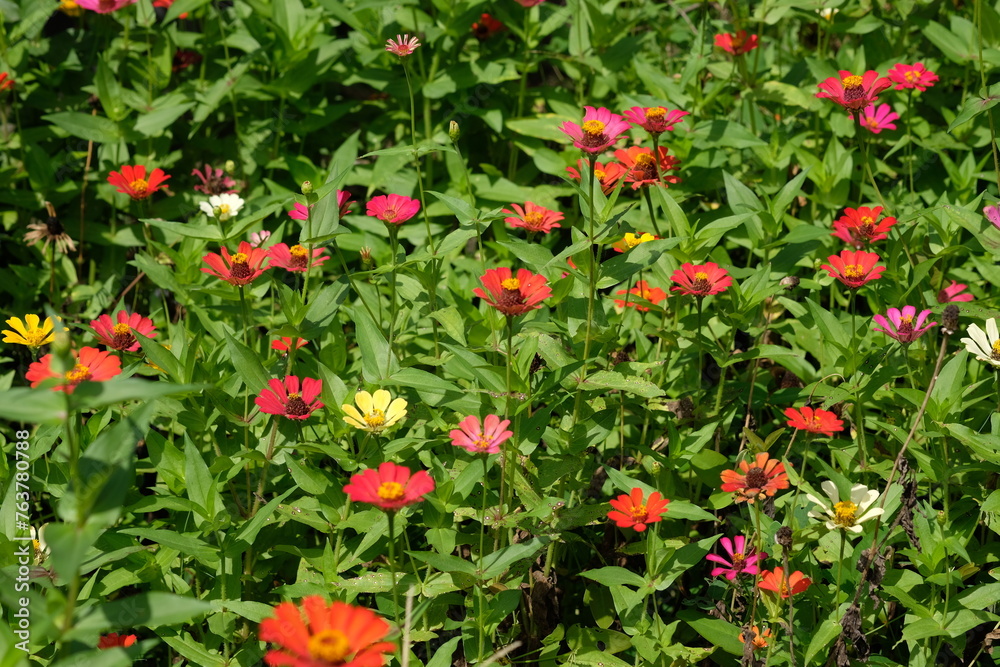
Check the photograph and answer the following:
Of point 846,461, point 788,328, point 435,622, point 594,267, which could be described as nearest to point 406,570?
point 435,622

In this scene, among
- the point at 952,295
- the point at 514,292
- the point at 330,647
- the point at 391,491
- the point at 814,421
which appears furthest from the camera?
the point at 952,295

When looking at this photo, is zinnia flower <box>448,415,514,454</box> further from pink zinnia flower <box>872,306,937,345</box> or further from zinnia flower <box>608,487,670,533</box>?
pink zinnia flower <box>872,306,937,345</box>

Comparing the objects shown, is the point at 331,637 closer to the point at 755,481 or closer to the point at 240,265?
the point at 755,481

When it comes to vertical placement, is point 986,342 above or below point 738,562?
above

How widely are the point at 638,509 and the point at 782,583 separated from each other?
262mm

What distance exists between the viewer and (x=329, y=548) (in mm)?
1627

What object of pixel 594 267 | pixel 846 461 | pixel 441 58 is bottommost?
pixel 846 461

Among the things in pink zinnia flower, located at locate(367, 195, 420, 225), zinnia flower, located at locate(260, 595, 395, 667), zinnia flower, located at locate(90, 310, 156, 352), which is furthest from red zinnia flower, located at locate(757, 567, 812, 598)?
zinnia flower, located at locate(90, 310, 156, 352)

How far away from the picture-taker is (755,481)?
149 centimetres

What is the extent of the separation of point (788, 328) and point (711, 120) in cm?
69

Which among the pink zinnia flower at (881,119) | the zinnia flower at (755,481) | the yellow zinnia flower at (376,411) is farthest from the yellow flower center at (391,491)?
the pink zinnia flower at (881,119)

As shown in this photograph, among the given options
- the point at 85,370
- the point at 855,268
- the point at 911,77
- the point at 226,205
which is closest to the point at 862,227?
the point at 855,268

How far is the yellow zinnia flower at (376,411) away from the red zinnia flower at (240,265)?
358 mm

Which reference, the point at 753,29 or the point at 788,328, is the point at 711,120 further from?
the point at 753,29
